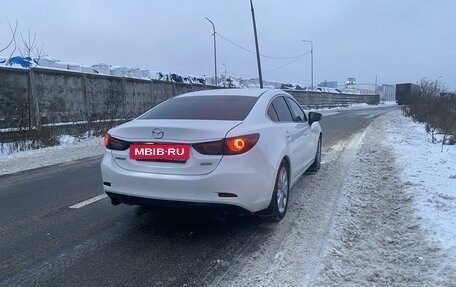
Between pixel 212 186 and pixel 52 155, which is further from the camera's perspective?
pixel 52 155

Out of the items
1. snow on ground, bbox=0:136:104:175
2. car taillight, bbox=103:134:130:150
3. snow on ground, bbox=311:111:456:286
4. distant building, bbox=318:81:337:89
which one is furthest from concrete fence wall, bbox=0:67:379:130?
distant building, bbox=318:81:337:89

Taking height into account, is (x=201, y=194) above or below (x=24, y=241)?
above

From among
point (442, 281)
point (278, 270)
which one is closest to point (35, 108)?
point (278, 270)

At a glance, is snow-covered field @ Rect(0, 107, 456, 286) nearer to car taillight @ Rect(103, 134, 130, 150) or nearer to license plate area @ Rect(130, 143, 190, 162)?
license plate area @ Rect(130, 143, 190, 162)

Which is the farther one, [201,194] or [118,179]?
[118,179]

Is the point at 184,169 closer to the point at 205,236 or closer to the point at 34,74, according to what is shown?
the point at 205,236

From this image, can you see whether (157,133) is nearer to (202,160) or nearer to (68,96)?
(202,160)

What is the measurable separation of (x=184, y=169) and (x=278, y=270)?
1279 millimetres

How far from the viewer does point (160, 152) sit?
4.02 m

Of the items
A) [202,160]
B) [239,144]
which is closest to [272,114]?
[239,144]

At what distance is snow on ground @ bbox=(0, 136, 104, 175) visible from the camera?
29.6 feet

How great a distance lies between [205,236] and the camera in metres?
4.31

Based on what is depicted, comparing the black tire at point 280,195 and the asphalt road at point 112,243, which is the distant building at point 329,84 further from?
the asphalt road at point 112,243
